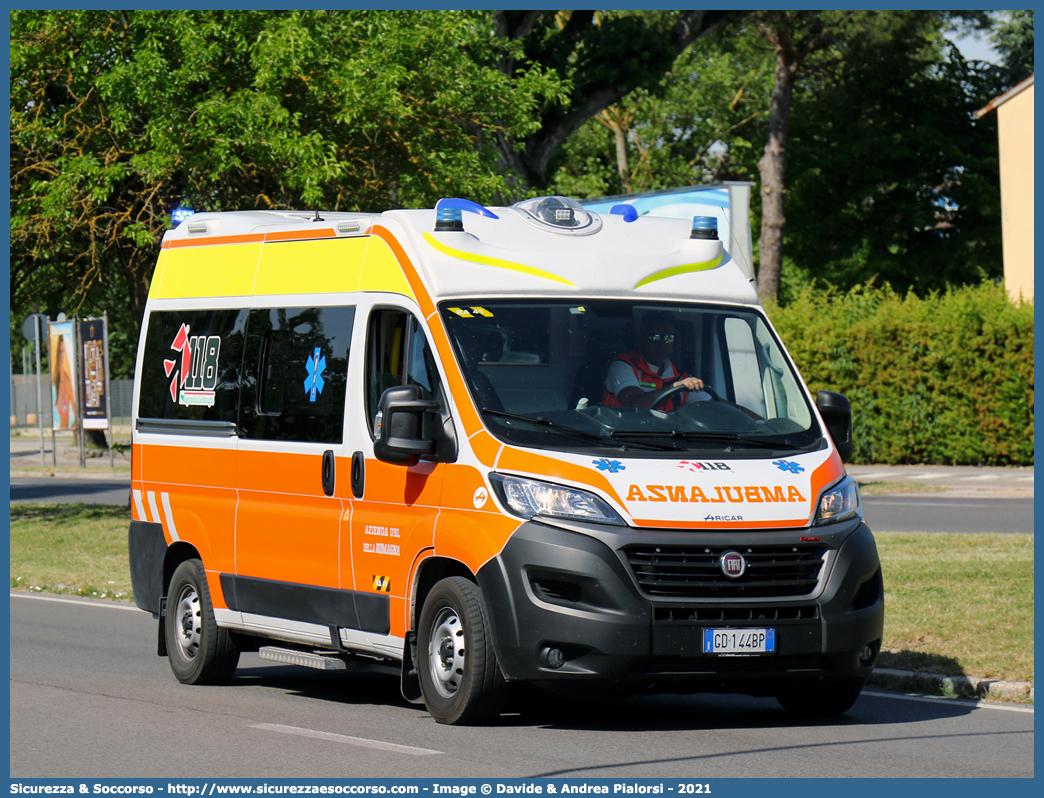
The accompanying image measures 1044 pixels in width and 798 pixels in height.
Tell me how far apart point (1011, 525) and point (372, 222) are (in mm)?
12340

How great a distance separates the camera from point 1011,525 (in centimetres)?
1906

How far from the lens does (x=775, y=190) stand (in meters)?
41.8

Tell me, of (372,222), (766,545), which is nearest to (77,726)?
(372,222)

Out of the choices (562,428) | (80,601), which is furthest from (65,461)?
(562,428)

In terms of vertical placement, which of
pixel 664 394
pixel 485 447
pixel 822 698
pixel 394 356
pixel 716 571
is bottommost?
pixel 822 698

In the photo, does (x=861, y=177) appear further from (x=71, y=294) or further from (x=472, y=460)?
(x=472, y=460)

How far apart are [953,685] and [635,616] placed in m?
2.78

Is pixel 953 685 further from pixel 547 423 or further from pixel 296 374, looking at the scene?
pixel 296 374

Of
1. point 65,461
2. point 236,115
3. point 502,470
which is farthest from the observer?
point 65,461

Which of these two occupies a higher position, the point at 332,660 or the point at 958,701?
the point at 332,660

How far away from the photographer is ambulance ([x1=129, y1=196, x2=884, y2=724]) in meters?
7.57

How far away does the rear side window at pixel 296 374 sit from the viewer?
9062mm

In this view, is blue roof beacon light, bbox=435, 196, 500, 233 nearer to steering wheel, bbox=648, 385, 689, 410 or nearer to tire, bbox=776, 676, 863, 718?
steering wheel, bbox=648, 385, 689, 410

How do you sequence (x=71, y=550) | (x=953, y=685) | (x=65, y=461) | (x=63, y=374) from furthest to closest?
(x=65, y=461) → (x=63, y=374) → (x=71, y=550) → (x=953, y=685)
